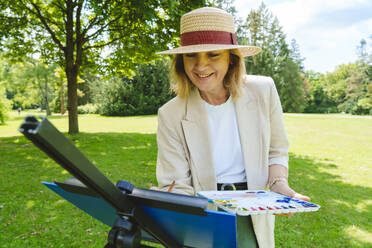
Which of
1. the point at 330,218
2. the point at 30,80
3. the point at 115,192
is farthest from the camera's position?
the point at 30,80

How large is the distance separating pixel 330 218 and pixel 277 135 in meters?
3.66

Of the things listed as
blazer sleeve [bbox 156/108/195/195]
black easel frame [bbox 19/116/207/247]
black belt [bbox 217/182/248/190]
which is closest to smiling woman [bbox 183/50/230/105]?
blazer sleeve [bbox 156/108/195/195]

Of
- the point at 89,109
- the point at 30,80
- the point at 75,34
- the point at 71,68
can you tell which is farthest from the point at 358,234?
the point at 30,80

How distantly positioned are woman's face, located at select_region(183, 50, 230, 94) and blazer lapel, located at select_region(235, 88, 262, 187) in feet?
0.83

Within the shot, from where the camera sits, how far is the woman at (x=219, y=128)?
1855 millimetres

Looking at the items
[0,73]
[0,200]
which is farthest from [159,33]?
[0,73]

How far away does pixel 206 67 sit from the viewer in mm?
1860

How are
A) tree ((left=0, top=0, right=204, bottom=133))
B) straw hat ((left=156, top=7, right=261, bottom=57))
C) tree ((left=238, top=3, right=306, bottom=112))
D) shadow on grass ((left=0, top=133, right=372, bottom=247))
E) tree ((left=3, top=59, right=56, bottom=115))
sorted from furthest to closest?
tree ((left=238, top=3, right=306, bottom=112)), tree ((left=3, top=59, right=56, bottom=115)), tree ((left=0, top=0, right=204, bottom=133)), shadow on grass ((left=0, top=133, right=372, bottom=247)), straw hat ((left=156, top=7, right=261, bottom=57))

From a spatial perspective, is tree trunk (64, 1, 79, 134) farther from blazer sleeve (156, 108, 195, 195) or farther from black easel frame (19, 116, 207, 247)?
black easel frame (19, 116, 207, 247)

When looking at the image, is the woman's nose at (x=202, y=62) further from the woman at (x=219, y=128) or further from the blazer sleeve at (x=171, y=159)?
the blazer sleeve at (x=171, y=159)

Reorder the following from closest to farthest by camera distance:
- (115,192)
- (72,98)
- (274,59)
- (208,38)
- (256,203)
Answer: (115,192) < (256,203) < (208,38) < (72,98) < (274,59)

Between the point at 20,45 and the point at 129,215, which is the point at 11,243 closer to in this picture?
the point at 129,215

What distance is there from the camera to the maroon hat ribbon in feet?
6.01

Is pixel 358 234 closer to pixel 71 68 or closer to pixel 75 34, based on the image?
pixel 71 68
